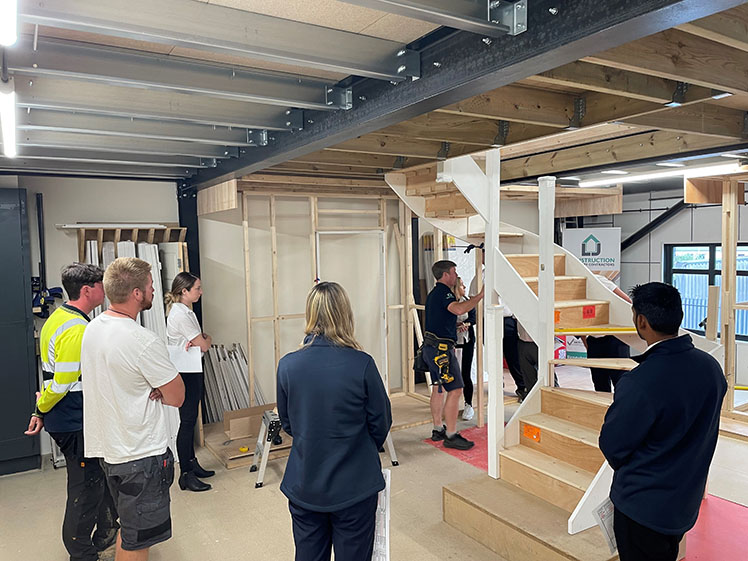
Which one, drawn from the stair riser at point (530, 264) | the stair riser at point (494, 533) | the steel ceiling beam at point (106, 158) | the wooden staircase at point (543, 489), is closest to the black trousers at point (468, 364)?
the stair riser at point (530, 264)

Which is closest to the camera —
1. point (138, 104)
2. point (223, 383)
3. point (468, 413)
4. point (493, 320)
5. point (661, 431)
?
point (661, 431)

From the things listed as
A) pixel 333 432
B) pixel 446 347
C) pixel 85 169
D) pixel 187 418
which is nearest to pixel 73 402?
pixel 187 418

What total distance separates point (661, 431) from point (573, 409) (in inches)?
72.4

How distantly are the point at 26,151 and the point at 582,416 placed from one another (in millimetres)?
4335

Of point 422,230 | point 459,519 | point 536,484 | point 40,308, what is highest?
point 422,230

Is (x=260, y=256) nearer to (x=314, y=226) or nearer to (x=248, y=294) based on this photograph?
(x=248, y=294)

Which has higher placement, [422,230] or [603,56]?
[603,56]

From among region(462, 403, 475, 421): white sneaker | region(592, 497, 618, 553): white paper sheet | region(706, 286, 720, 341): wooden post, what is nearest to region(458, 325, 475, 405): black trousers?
region(462, 403, 475, 421): white sneaker

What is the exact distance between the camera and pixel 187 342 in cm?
423

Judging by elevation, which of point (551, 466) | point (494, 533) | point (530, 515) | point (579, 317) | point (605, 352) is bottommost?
point (494, 533)

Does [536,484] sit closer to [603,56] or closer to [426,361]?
[426,361]

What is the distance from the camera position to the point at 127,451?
2.52 m

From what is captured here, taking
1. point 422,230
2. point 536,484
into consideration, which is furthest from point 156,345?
point 422,230

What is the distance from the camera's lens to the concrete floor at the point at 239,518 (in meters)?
3.37
